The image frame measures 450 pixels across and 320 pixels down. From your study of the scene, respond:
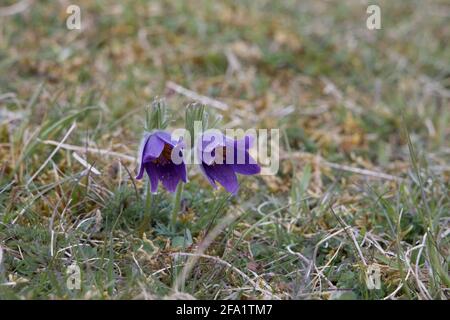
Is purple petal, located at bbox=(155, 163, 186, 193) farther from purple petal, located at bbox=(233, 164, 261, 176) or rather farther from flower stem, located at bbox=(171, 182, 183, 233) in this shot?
purple petal, located at bbox=(233, 164, 261, 176)

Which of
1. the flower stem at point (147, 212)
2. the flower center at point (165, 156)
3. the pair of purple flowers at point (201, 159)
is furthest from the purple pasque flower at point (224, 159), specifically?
the flower stem at point (147, 212)

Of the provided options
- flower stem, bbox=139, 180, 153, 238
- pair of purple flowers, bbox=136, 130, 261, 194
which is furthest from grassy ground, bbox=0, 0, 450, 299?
pair of purple flowers, bbox=136, 130, 261, 194

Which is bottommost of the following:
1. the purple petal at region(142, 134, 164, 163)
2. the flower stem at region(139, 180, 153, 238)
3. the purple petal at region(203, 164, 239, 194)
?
the flower stem at region(139, 180, 153, 238)

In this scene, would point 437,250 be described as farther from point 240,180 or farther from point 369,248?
point 240,180

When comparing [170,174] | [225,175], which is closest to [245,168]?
[225,175]

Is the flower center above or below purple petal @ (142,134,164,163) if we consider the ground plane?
below

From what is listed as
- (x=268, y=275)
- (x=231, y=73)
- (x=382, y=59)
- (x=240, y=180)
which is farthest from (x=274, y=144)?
(x=382, y=59)

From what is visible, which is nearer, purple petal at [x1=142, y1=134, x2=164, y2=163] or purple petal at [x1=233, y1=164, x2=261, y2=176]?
purple petal at [x1=142, y1=134, x2=164, y2=163]
